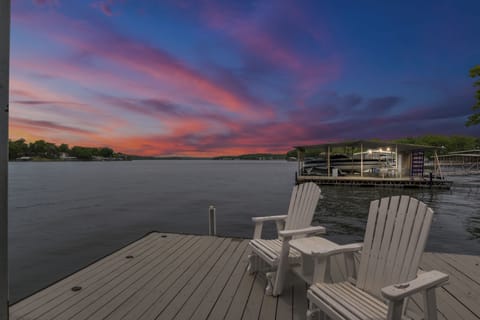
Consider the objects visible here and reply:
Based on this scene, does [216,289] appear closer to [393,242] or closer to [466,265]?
[393,242]

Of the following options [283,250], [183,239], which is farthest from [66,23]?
[283,250]

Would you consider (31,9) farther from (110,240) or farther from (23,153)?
(23,153)

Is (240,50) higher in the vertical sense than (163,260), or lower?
higher

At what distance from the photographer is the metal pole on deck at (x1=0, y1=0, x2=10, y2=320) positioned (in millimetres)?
1126

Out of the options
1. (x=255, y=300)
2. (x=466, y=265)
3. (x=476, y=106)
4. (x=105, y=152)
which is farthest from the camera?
(x=105, y=152)

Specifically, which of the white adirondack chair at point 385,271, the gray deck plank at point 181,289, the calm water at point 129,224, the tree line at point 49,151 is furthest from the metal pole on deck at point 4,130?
the tree line at point 49,151

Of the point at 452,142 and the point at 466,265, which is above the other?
the point at 452,142

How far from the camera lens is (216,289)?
244 centimetres

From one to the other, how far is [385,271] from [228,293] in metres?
1.43

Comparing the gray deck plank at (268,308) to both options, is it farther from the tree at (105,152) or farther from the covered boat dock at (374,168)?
the tree at (105,152)

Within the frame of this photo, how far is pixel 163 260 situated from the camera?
3213 millimetres

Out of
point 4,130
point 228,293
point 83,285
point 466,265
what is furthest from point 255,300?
point 466,265

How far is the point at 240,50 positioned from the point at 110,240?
46.4ft

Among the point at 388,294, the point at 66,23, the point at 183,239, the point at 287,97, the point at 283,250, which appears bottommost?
the point at 183,239
